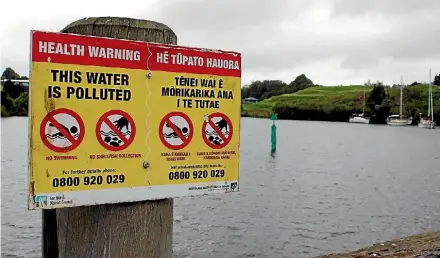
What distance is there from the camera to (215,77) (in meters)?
2.28

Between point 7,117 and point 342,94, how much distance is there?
11146 cm

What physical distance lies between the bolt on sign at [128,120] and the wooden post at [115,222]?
7 cm

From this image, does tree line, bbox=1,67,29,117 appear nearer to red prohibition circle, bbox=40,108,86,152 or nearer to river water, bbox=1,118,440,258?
red prohibition circle, bbox=40,108,86,152

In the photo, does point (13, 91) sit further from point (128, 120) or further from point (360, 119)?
point (360, 119)

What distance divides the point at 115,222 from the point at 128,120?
0.43 m

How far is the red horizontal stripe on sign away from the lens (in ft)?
6.22

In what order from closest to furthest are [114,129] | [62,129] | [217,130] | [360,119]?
[62,129] < [114,129] < [217,130] < [360,119]

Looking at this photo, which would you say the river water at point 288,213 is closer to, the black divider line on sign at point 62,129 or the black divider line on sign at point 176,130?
the black divider line on sign at point 176,130

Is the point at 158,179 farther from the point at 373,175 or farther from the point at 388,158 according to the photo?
the point at 388,158

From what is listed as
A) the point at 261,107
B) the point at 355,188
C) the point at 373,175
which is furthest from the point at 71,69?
the point at 261,107

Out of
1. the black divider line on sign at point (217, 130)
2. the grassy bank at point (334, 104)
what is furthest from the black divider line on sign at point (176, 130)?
the grassy bank at point (334, 104)

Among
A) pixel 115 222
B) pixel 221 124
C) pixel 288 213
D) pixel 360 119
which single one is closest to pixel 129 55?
pixel 221 124

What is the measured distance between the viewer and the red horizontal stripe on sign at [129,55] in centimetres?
189

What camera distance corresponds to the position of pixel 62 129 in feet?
6.26
